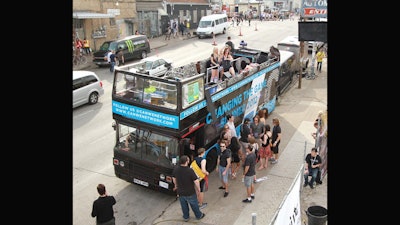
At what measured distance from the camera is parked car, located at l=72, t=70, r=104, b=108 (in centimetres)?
1723

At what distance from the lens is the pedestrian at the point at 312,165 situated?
973 cm

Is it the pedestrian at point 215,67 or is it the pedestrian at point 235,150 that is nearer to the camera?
the pedestrian at point 235,150

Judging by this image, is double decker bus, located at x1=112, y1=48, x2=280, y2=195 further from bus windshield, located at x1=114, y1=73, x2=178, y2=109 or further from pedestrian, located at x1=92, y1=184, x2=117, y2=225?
pedestrian, located at x1=92, y1=184, x2=117, y2=225

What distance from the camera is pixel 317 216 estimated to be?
300 inches

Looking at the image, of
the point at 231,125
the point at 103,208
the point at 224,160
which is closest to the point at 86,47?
A: the point at 231,125

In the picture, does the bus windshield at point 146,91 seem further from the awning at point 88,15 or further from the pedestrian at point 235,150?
the awning at point 88,15

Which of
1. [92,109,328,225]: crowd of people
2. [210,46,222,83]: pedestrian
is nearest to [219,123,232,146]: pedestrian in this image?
[92,109,328,225]: crowd of people

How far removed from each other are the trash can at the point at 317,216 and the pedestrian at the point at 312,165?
7.10 ft

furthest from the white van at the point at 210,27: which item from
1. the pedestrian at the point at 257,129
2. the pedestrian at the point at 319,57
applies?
the pedestrian at the point at 257,129

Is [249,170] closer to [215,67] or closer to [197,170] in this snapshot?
[197,170]

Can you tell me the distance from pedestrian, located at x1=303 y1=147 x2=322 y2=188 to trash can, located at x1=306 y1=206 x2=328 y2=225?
2165 mm

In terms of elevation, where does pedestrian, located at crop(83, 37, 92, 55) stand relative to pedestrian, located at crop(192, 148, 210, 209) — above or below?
above
